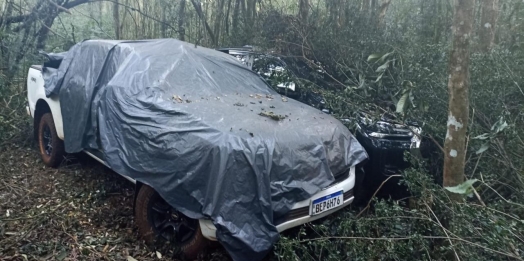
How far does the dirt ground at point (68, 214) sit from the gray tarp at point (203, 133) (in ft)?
1.61

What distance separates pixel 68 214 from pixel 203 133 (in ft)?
5.44

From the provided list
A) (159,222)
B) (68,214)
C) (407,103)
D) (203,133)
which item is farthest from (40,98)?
(407,103)

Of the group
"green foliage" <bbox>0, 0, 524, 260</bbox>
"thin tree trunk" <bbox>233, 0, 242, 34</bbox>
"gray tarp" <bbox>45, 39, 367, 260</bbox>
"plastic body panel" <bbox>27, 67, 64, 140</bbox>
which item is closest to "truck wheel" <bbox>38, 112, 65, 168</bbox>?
"plastic body panel" <bbox>27, 67, 64, 140</bbox>

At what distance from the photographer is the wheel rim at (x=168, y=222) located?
3.37 meters

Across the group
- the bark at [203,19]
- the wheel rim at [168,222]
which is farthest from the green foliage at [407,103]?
the bark at [203,19]

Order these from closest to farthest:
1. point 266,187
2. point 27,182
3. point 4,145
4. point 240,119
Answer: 1. point 266,187
2. point 240,119
3. point 27,182
4. point 4,145

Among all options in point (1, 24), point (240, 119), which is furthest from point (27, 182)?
point (1, 24)

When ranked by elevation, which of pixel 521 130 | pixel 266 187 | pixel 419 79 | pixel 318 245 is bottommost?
pixel 318 245

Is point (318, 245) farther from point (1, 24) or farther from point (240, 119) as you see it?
point (1, 24)

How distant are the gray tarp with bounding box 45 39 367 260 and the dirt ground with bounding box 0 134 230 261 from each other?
492 millimetres

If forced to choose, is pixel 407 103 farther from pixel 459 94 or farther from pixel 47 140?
pixel 47 140

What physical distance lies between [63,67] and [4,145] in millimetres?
1677

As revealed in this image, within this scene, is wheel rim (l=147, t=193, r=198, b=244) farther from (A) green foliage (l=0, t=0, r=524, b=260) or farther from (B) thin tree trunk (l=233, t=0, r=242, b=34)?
(B) thin tree trunk (l=233, t=0, r=242, b=34)

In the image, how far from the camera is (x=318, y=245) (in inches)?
132
